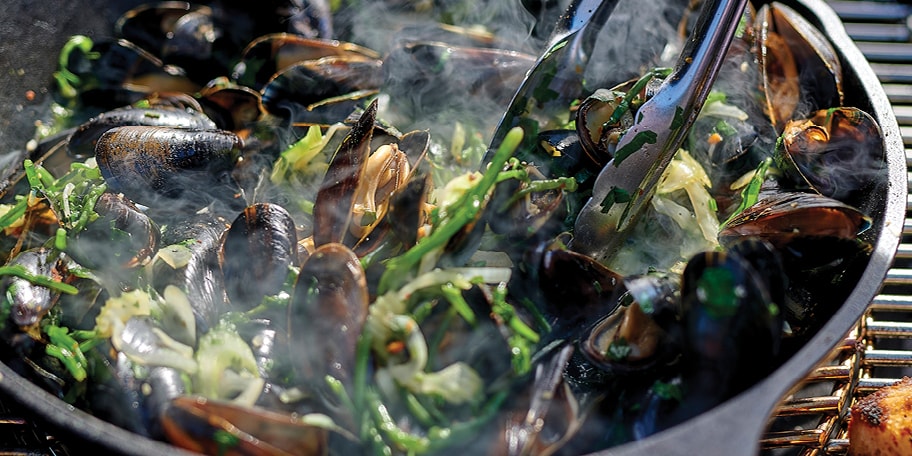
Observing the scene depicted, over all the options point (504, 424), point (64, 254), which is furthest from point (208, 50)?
point (504, 424)

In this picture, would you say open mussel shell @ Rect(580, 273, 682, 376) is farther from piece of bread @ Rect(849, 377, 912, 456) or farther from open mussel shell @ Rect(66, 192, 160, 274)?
open mussel shell @ Rect(66, 192, 160, 274)

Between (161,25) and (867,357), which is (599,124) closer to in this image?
(867,357)

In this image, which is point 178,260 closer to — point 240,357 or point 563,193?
point 240,357

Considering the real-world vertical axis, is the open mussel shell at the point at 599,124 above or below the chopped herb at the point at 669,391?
above

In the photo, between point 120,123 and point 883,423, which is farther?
point 120,123

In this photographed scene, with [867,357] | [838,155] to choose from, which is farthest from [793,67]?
[867,357]

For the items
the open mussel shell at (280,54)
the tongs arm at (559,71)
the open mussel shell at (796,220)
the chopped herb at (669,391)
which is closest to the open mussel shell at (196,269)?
the tongs arm at (559,71)

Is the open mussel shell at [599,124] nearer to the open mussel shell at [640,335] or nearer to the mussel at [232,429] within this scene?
the open mussel shell at [640,335]
